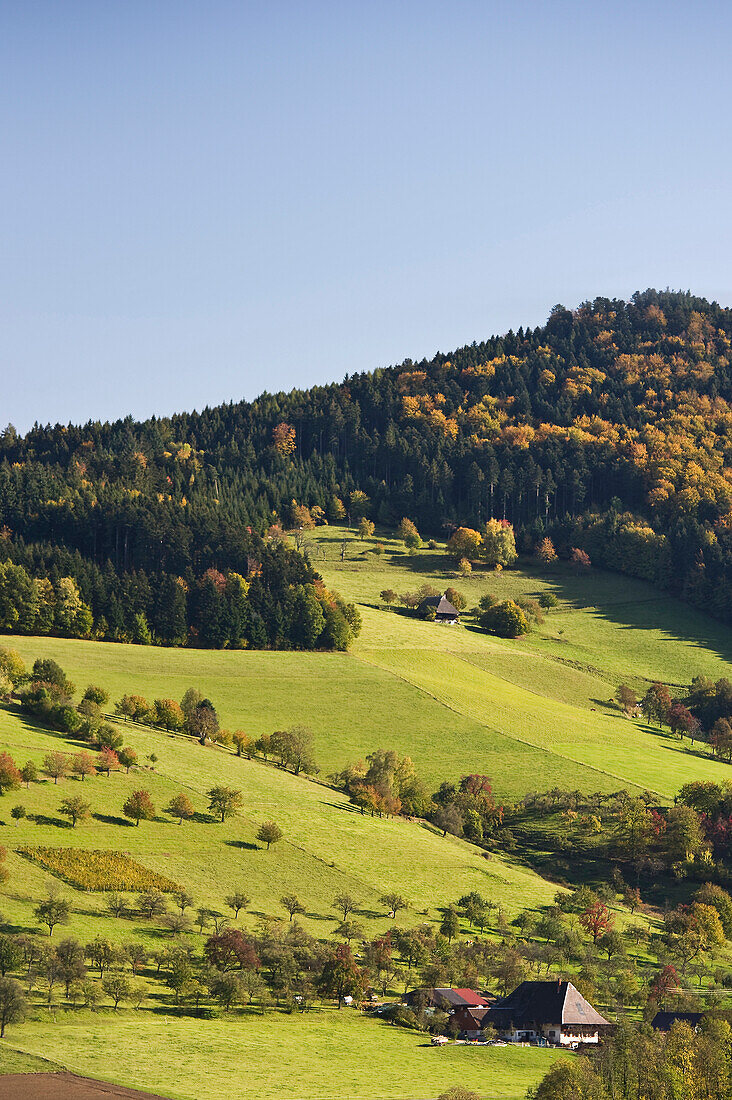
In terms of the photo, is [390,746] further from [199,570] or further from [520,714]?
[199,570]

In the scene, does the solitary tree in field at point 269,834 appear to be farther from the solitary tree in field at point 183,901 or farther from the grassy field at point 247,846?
the solitary tree in field at point 183,901

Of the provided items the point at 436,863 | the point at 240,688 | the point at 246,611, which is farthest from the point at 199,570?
the point at 436,863

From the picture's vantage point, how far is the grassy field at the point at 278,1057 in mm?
60281

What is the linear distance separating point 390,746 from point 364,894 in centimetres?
3297

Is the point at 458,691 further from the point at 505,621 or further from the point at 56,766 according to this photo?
the point at 56,766

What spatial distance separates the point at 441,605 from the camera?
580 ft

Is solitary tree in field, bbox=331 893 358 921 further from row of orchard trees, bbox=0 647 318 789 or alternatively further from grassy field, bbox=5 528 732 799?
grassy field, bbox=5 528 732 799

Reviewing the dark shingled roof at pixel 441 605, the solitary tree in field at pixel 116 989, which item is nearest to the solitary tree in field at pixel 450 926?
the solitary tree in field at pixel 116 989

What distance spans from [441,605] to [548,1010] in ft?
323

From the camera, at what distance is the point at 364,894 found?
3750 inches

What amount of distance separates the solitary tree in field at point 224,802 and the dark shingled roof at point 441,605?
76037 mm

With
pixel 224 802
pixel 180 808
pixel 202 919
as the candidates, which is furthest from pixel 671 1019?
pixel 180 808

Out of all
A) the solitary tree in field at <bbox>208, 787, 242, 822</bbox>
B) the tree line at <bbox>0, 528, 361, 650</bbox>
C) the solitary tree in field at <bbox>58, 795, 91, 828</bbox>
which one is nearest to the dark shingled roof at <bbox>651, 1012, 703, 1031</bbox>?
the solitary tree in field at <bbox>208, 787, 242, 822</bbox>

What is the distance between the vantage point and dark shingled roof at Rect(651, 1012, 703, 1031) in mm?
77625
